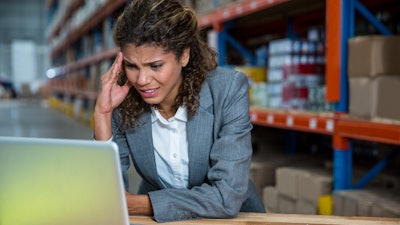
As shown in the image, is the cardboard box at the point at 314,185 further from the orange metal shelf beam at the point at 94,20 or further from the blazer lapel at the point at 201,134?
the orange metal shelf beam at the point at 94,20

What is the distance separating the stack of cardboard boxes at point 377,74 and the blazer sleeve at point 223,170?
930 mm

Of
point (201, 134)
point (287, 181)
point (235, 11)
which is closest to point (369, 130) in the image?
point (287, 181)

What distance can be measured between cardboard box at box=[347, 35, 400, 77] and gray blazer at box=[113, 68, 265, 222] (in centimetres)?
93

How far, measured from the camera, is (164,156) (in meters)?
1.68

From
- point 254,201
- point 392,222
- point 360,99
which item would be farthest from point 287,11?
point 392,222

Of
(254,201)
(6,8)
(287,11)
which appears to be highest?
(6,8)

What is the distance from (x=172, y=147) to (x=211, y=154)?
153mm

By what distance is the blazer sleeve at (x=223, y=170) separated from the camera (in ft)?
4.58

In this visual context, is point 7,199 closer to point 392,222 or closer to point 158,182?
point 158,182

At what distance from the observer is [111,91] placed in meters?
1.71

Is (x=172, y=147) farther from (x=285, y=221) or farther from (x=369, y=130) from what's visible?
(x=369, y=130)

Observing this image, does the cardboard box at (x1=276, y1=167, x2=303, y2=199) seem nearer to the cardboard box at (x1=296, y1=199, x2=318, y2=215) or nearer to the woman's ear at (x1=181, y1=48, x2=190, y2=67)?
the cardboard box at (x1=296, y1=199, x2=318, y2=215)

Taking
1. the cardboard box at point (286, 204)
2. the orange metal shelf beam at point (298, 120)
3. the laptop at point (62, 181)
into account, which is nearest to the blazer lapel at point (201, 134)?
the laptop at point (62, 181)

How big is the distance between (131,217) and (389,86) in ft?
4.70
